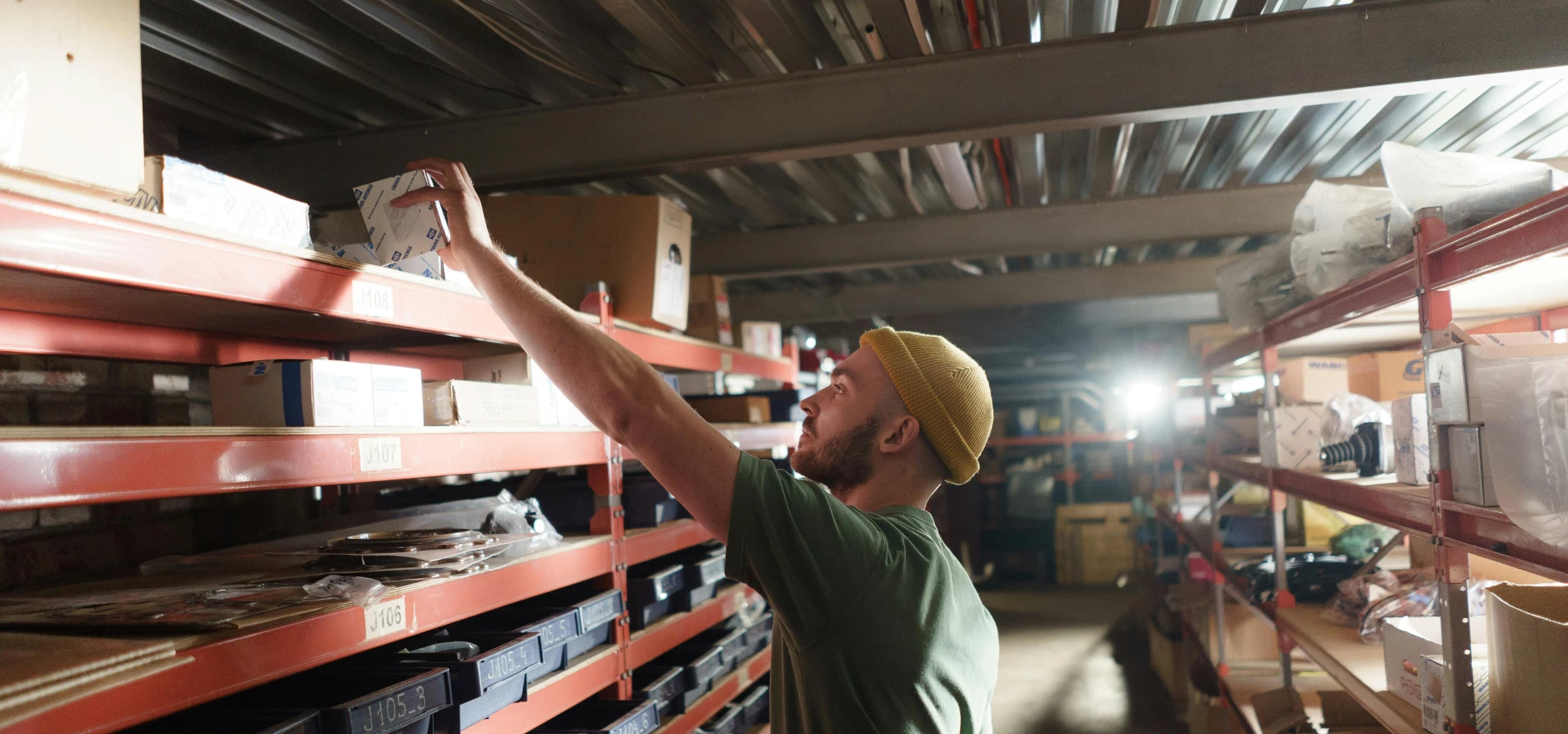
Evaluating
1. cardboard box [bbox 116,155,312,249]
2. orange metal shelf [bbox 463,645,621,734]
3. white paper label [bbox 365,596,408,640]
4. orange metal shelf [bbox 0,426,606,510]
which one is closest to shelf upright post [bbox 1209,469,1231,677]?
orange metal shelf [bbox 463,645,621,734]

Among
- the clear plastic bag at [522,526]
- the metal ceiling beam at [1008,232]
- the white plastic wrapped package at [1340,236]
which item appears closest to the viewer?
the clear plastic bag at [522,526]

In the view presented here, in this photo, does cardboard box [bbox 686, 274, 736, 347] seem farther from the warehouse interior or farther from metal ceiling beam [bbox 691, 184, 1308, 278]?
metal ceiling beam [bbox 691, 184, 1308, 278]

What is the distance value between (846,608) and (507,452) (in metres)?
1.12

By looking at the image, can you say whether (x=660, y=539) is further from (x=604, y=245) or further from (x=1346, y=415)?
(x=1346, y=415)

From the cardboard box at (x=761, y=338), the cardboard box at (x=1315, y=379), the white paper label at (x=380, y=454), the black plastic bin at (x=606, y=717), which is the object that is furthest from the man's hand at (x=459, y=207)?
the cardboard box at (x=1315, y=379)

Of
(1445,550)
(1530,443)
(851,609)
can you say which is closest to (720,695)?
(851,609)

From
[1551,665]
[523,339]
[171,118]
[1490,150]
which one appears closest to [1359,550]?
[1490,150]

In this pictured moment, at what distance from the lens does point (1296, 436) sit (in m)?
3.70

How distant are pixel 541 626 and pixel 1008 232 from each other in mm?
3015

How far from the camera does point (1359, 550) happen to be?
14.8 ft

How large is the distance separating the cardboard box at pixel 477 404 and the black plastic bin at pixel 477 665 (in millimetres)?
529

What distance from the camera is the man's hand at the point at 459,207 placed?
5.44 feet

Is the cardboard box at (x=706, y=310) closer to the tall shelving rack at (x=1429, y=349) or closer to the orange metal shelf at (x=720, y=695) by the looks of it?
the orange metal shelf at (x=720, y=695)

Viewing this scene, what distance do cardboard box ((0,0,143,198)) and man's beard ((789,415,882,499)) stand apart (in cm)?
124
